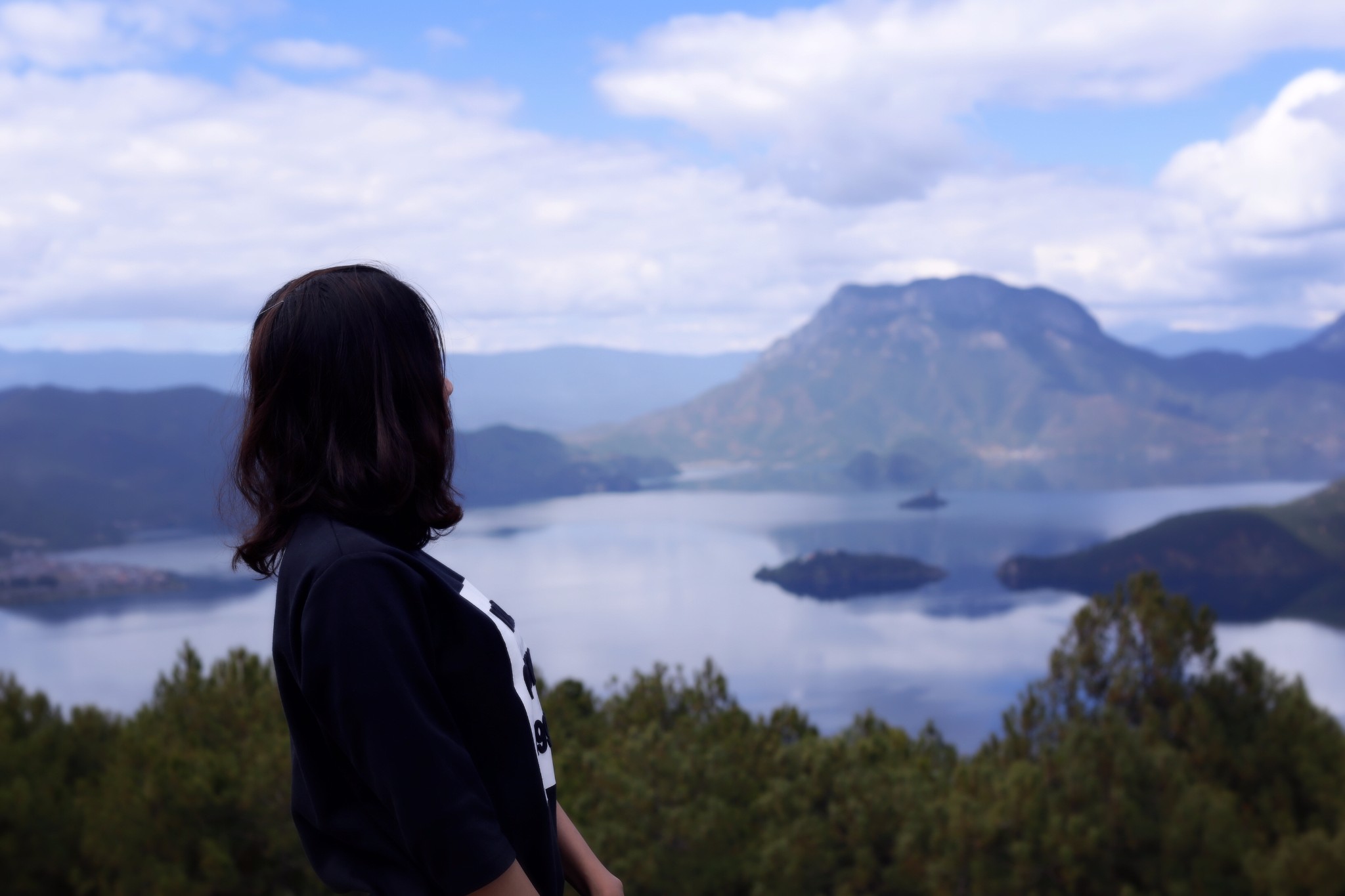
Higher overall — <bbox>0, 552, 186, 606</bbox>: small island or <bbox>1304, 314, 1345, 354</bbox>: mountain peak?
<bbox>1304, 314, 1345, 354</bbox>: mountain peak

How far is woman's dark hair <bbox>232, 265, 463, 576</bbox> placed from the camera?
0.93 metres

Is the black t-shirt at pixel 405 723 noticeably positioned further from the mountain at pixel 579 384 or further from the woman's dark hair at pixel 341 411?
the mountain at pixel 579 384

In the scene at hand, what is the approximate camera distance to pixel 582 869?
107 cm

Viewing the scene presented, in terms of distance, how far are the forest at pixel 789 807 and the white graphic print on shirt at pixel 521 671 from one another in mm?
5837

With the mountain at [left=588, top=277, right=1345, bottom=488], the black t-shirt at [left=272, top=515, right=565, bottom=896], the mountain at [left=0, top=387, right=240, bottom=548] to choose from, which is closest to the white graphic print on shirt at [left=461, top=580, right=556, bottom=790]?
the black t-shirt at [left=272, top=515, right=565, bottom=896]

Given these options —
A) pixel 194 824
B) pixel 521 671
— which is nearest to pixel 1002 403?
pixel 194 824

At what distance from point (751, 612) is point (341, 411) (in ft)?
169

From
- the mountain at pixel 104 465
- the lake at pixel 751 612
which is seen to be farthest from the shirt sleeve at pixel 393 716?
the mountain at pixel 104 465

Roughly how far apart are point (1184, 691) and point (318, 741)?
10379 millimetres

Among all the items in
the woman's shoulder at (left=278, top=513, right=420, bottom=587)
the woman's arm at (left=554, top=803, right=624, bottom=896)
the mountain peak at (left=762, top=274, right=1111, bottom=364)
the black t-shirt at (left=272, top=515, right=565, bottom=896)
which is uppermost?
the mountain peak at (left=762, top=274, right=1111, bottom=364)

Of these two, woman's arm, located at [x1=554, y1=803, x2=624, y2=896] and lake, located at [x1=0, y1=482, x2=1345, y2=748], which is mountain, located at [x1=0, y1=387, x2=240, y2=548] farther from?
woman's arm, located at [x1=554, y1=803, x2=624, y2=896]

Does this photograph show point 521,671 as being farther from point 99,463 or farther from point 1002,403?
point 1002,403

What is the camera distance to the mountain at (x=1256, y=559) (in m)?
42.7

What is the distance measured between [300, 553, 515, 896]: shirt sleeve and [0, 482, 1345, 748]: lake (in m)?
29.6
